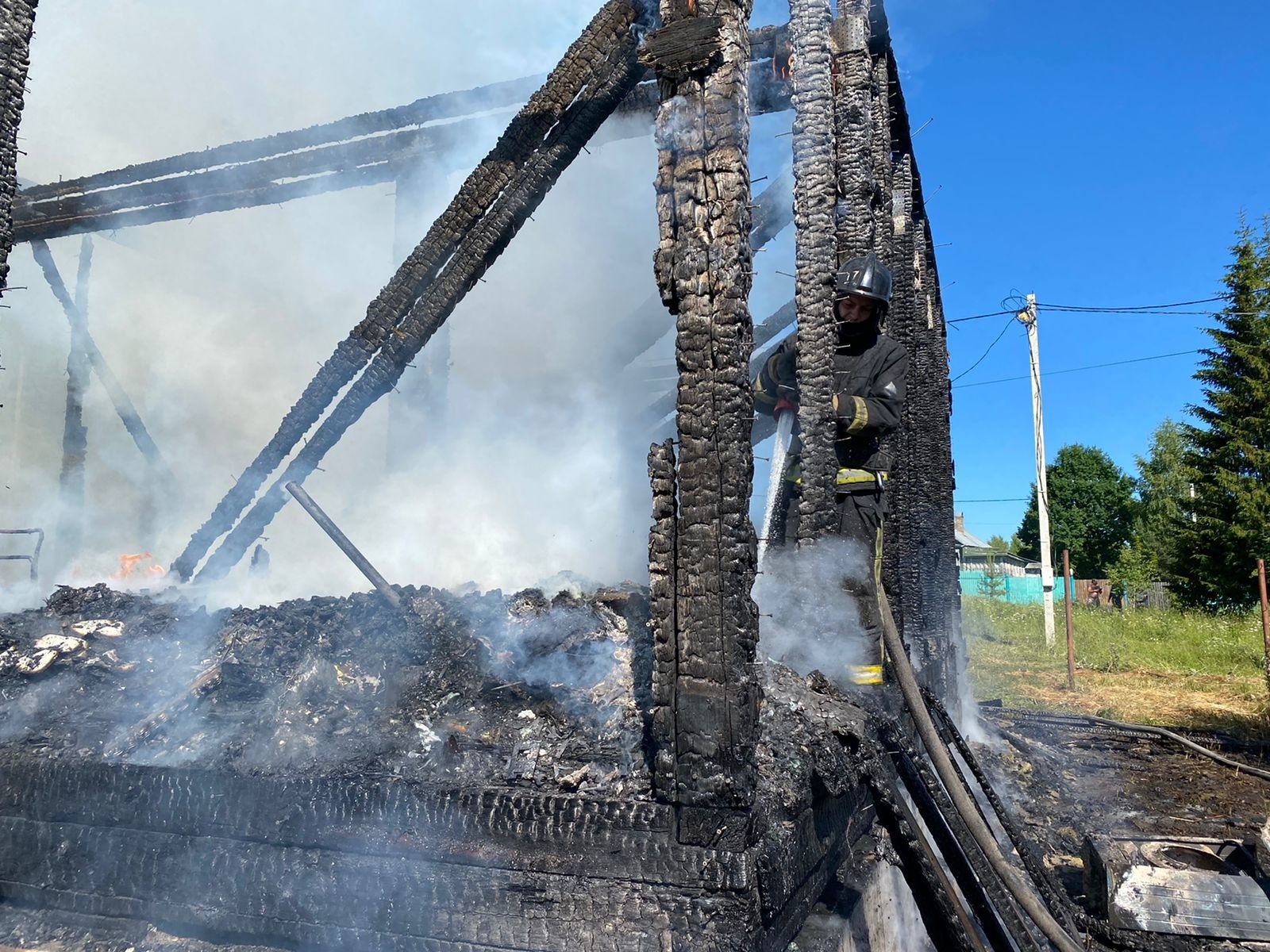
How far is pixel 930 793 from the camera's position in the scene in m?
4.01

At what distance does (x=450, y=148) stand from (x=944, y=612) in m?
7.53

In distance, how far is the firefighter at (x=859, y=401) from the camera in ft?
16.5

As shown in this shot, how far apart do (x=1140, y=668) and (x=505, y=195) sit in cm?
1431

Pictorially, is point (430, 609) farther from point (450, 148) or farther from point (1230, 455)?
point (1230, 455)

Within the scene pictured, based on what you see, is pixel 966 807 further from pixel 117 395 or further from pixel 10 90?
pixel 117 395

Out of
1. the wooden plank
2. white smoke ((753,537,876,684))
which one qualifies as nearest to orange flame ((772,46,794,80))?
white smoke ((753,537,876,684))

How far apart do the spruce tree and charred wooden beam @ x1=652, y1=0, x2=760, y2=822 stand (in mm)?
25282

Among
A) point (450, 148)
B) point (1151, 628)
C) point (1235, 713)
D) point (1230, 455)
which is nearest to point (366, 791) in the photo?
point (450, 148)

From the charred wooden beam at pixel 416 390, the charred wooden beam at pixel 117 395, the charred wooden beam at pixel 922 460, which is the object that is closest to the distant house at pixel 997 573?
the charred wooden beam at pixel 922 460

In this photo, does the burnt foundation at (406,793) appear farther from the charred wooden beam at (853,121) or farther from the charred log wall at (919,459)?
the charred wooden beam at (853,121)

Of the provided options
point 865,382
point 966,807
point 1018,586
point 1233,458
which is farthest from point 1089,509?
point 966,807

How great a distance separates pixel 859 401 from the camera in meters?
5.02

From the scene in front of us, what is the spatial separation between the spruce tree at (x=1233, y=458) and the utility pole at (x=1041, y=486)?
5.29m

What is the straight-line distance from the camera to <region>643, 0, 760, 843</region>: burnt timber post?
2.58 metres
